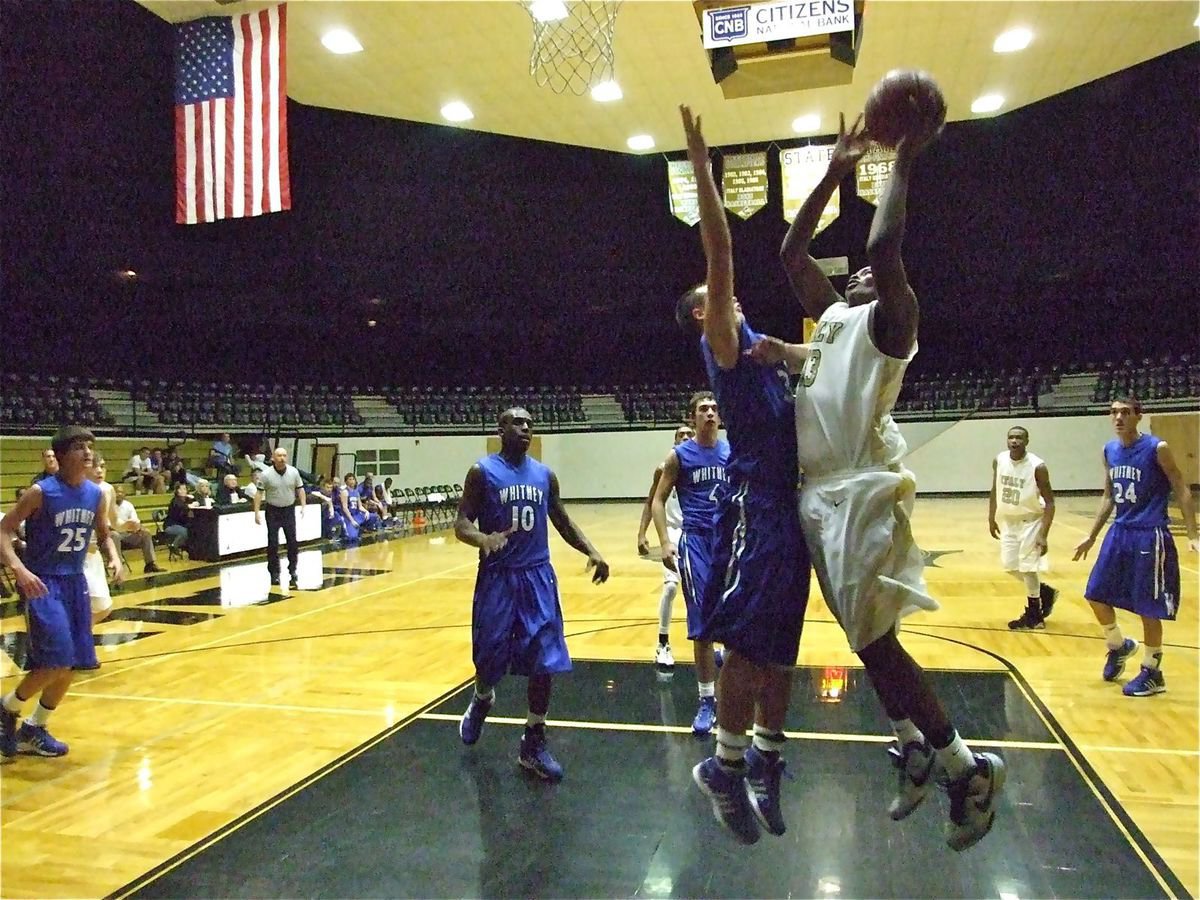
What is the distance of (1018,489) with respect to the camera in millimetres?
7652

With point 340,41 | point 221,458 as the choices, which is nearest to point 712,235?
point 340,41

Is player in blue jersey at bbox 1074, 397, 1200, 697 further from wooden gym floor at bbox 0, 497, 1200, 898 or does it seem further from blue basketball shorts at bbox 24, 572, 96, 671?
blue basketball shorts at bbox 24, 572, 96, 671

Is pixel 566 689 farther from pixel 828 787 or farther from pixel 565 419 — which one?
pixel 565 419

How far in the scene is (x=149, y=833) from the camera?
3744 mm

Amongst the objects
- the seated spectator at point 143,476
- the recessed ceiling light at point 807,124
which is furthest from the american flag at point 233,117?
the recessed ceiling light at point 807,124

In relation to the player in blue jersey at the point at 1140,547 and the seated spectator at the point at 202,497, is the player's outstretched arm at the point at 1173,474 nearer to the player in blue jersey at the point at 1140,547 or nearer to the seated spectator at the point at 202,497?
the player in blue jersey at the point at 1140,547

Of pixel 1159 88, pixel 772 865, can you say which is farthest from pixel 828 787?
pixel 1159 88

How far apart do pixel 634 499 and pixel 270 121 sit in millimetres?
17715

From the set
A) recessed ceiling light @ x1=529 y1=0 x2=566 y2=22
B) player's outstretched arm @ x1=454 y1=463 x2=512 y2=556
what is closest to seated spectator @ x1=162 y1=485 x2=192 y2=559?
recessed ceiling light @ x1=529 y1=0 x2=566 y2=22

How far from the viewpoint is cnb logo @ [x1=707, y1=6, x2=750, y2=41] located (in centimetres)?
599

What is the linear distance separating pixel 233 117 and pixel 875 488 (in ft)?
25.4

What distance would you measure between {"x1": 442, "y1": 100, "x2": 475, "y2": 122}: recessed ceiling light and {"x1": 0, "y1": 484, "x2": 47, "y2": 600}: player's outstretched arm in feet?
30.2

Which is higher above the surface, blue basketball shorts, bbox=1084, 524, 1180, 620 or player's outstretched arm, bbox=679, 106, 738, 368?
player's outstretched arm, bbox=679, 106, 738, 368

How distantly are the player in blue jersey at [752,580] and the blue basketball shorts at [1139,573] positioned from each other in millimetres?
4136
